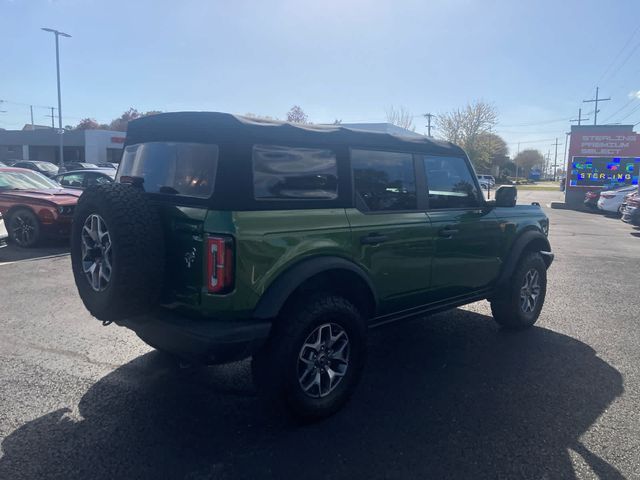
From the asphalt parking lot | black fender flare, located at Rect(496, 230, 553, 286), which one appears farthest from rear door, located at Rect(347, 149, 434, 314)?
black fender flare, located at Rect(496, 230, 553, 286)

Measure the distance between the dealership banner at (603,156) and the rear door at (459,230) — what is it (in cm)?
2583

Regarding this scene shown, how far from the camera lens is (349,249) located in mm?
3598

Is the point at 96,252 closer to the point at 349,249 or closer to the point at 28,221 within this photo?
the point at 349,249

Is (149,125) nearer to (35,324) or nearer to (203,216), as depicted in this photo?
(203,216)

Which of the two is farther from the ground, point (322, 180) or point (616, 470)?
point (322, 180)

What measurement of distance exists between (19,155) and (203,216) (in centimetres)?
5752

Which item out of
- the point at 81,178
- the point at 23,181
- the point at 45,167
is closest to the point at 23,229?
the point at 23,181

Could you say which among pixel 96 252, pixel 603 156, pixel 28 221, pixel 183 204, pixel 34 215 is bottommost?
pixel 28 221

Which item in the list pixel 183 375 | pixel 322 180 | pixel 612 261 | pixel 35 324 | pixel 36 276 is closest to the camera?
pixel 322 180

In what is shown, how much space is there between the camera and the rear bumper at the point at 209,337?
9.78 feet

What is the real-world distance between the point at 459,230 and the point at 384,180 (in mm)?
958

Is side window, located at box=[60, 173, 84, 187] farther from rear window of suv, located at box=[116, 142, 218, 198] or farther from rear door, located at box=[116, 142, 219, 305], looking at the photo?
rear door, located at box=[116, 142, 219, 305]

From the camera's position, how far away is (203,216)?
305 cm

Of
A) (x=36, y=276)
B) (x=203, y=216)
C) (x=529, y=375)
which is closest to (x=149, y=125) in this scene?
(x=203, y=216)
